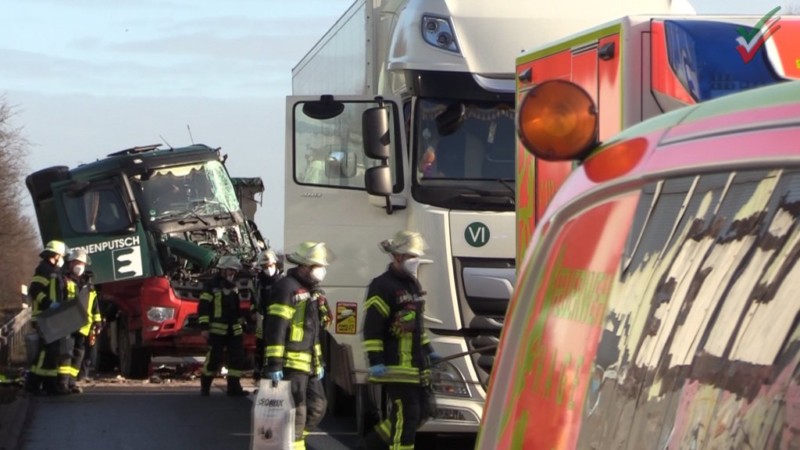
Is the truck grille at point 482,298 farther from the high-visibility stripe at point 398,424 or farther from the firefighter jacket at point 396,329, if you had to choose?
the high-visibility stripe at point 398,424

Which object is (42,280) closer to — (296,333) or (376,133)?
(296,333)

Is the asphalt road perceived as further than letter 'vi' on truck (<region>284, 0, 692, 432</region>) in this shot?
Yes

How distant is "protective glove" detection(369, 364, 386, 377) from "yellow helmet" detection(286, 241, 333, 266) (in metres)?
0.87

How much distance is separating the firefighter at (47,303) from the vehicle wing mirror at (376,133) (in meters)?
8.87

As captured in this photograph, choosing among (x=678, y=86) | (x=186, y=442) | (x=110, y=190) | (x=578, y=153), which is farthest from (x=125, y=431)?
(x=578, y=153)

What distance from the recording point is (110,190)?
2167 centimetres

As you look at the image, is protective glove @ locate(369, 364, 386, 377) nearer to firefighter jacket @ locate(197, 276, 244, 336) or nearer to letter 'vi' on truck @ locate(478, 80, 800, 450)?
letter 'vi' on truck @ locate(478, 80, 800, 450)

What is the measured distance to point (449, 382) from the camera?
10688mm

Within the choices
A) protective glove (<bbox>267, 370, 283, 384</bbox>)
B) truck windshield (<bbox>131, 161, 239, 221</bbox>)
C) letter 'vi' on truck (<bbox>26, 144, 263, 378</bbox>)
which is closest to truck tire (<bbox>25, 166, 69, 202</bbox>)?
letter 'vi' on truck (<bbox>26, 144, 263, 378</bbox>)

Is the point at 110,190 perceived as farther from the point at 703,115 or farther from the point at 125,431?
the point at 703,115

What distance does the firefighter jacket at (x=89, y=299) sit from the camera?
1867cm

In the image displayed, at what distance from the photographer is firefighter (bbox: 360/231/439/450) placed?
406 inches

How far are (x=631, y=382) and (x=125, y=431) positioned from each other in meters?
12.9

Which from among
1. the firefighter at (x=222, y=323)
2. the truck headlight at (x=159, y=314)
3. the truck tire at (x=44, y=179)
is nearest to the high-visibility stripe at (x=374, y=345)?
the firefighter at (x=222, y=323)
